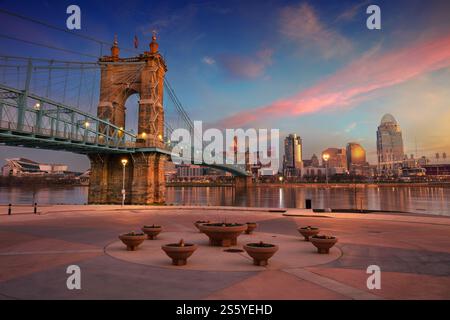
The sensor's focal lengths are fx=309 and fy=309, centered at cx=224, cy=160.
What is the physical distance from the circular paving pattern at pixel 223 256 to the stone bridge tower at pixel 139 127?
40175 millimetres

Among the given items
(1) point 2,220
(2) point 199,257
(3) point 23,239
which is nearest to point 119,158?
(1) point 2,220

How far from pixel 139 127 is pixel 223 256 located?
48097 millimetres

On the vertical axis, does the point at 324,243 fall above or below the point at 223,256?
above

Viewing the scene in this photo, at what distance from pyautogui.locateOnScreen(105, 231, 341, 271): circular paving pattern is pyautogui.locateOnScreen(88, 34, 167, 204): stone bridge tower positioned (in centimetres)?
4017

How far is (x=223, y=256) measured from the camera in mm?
12766

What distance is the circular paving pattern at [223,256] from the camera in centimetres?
1106

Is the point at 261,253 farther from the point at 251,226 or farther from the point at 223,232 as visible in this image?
the point at 251,226

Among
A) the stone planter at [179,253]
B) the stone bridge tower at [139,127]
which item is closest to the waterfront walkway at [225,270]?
the stone planter at [179,253]

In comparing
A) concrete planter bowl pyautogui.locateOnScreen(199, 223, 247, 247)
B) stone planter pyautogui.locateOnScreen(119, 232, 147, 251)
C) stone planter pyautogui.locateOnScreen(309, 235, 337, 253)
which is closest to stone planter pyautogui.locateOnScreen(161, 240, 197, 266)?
stone planter pyautogui.locateOnScreen(119, 232, 147, 251)

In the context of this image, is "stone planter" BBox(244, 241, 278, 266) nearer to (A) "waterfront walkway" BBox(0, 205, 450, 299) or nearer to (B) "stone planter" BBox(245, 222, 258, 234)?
(A) "waterfront walkway" BBox(0, 205, 450, 299)

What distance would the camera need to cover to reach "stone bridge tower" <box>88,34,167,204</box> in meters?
55.4

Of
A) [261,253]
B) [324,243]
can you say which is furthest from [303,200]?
[261,253]

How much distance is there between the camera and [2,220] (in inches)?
985
